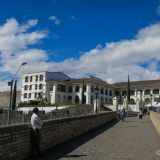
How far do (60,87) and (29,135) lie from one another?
367 ft

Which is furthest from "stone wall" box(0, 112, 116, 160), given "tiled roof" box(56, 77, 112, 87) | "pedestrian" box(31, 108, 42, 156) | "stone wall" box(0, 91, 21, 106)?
"stone wall" box(0, 91, 21, 106)

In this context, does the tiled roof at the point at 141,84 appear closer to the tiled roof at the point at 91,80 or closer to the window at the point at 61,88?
the tiled roof at the point at 91,80

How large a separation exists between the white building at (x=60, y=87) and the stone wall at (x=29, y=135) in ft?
322

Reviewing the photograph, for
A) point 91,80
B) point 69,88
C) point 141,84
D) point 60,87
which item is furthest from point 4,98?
point 141,84

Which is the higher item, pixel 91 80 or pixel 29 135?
pixel 91 80

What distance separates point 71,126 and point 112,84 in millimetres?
124262

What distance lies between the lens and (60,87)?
12350cm

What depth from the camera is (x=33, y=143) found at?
1179 centimetres

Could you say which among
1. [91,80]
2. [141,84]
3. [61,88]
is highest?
[91,80]

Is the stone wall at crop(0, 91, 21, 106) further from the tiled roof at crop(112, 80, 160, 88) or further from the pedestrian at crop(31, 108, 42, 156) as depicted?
the pedestrian at crop(31, 108, 42, 156)

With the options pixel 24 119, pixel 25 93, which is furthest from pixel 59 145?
pixel 25 93

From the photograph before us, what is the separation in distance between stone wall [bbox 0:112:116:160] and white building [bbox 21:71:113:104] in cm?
9819

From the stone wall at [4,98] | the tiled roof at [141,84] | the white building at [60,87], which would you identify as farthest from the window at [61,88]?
the tiled roof at [141,84]

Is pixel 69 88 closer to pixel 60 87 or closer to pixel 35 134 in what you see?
pixel 60 87
